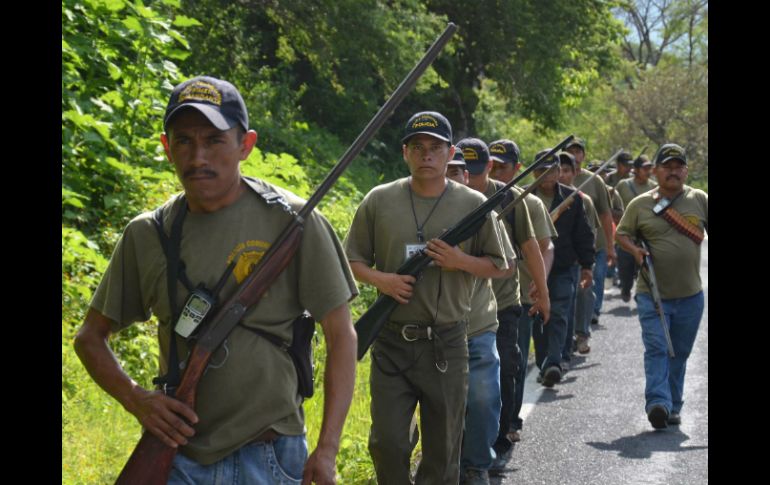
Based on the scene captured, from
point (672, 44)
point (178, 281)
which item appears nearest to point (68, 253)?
point (178, 281)

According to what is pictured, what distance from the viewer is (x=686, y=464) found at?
8328 millimetres

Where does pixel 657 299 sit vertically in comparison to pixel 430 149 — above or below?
below

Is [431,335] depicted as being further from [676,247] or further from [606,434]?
[676,247]

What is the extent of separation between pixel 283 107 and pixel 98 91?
1001 cm

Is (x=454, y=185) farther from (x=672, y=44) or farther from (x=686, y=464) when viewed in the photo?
(x=672, y=44)

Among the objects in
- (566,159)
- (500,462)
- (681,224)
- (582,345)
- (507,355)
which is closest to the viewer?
(500,462)

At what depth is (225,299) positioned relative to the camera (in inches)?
149


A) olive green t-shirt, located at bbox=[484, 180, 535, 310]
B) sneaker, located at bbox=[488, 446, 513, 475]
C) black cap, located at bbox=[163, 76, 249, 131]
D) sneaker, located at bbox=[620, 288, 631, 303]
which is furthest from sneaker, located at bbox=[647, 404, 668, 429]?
sneaker, located at bbox=[620, 288, 631, 303]

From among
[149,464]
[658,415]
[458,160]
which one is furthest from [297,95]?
[149,464]

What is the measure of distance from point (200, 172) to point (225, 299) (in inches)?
15.1

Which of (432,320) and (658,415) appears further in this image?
(658,415)

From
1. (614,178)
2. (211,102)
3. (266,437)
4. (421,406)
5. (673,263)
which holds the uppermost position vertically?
(211,102)

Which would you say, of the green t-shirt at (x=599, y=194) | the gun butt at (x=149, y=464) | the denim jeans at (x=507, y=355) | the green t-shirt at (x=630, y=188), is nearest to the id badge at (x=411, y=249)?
the denim jeans at (x=507, y=355)

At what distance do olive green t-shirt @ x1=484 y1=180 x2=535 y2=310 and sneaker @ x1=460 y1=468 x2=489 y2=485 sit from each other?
160cm
